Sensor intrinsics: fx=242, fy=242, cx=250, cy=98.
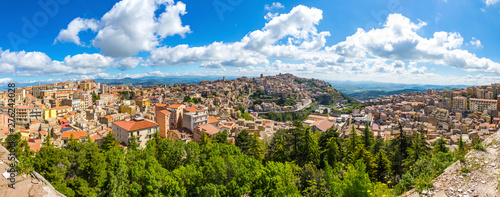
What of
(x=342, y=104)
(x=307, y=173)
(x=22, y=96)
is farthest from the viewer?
(x=342, y=104)

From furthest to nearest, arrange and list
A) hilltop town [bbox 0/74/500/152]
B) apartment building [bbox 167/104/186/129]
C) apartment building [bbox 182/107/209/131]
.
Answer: apartment building [bbox 167/104/186/129] → apartment building [bbox 182/107/209/131] → hilltop town [bbox 0/74/500/152]

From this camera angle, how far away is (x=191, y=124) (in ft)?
89.8

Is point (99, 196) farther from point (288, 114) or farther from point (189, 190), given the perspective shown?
point (288, 114)

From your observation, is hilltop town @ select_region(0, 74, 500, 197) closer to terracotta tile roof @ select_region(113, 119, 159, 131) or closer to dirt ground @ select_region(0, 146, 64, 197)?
terracotta tile roof @ select_region(113, 119, 159, 131)

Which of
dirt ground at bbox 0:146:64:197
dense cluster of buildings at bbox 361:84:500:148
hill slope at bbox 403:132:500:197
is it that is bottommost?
dense cluster of buildings at bbox 361:84:500:148

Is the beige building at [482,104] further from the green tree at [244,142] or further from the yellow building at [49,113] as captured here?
the yellow building at [49,113]

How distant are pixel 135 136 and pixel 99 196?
Result: 10.1m

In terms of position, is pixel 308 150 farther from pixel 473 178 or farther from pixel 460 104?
pixel 460 104

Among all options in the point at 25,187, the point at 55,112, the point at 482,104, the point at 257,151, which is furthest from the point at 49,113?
the point at 482,104

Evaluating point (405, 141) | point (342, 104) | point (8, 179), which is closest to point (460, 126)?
point (405, 141)

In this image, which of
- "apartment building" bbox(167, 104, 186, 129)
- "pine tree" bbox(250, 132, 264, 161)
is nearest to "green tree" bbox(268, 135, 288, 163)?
"pine tree" bbox(250, 132, 264, 161)

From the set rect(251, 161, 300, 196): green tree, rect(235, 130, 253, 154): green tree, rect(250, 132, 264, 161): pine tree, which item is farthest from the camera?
rect(235, 130, 253, 154): green tree

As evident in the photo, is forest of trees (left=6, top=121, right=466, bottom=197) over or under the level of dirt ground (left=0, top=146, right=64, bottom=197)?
under

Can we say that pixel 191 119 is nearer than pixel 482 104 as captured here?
Yes
